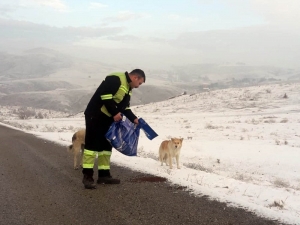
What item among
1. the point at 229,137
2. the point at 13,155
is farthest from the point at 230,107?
the point at 13,155

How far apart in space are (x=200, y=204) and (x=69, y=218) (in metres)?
1.95

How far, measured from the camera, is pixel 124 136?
629cm

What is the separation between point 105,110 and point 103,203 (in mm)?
1730

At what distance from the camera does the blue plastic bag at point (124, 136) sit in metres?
6.14

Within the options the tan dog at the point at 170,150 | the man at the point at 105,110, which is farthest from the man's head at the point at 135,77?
the tan dog at the point at 170,150

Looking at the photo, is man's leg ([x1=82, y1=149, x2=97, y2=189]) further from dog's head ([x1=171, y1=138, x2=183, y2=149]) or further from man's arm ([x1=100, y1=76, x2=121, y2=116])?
dog's head ([x1=171, y1=138, x2=183, y2=149])

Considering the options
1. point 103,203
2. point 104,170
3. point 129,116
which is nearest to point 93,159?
point 104,170

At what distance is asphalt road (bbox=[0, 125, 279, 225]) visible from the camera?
445 centimetres

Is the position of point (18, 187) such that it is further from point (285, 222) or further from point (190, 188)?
point (285, 222)

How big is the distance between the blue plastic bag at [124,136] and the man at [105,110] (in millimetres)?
132

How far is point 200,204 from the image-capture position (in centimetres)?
505

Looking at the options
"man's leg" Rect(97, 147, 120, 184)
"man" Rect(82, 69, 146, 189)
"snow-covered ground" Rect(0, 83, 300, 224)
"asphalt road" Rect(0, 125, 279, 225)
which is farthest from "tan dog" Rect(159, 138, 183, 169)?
"man" Rect(82, 69, 146, 189)

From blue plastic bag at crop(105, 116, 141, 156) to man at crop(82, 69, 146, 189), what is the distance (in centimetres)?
13

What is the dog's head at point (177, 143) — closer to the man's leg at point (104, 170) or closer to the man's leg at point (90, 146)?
the man's leg at point (104, 170)
